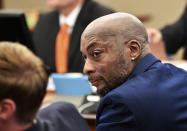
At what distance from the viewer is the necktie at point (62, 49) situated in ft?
7.77

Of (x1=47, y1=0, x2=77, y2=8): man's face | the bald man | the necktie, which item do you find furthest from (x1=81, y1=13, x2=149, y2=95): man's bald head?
(x1=47, y1=0, x2=77, y2=8): man's face

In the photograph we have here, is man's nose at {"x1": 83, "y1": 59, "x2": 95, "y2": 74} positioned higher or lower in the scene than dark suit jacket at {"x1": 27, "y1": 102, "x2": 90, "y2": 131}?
higher

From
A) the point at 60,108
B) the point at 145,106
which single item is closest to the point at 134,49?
the point at 145,106

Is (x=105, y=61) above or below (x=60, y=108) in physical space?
above

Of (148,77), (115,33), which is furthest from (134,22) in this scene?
(148,77)

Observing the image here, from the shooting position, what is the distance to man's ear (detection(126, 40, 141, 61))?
97 centimetres

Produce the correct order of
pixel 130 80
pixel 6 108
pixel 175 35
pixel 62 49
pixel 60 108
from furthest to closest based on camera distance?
pixel 175 35, pixel 62 49, pixel 60 108, pixel 130 80, pixel 6 108

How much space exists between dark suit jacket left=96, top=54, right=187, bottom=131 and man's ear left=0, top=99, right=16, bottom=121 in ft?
0.86

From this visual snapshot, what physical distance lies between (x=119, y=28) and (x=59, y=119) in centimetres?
34

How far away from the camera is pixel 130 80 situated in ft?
3.09

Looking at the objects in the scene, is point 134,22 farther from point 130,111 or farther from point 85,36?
point 130,111

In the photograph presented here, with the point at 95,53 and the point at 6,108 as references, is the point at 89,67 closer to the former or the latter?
the point at 95,53

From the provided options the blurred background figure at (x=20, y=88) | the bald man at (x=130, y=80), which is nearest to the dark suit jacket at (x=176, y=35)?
the bald man at (x=130, y=80)

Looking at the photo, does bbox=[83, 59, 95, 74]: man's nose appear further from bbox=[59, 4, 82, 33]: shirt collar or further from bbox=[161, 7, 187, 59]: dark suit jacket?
bbox=[161, 7, 187, 59]: dark suit jacket
